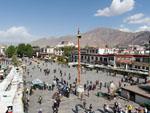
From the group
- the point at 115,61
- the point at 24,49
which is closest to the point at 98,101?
the point at 115,61

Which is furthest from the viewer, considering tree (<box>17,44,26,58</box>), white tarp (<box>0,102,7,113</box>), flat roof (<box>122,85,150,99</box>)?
tree (<box>17,44,26,58</box>)

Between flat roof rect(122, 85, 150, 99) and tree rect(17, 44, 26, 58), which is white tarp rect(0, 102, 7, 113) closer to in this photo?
flat roof rect(122, 85, 150, 99)

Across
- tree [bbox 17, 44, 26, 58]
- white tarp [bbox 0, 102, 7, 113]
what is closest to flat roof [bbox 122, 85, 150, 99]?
white tarp [bbox 0, 102, 7, 113]

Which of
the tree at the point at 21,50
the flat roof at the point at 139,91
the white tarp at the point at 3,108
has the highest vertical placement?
the tree at the point at 21,50

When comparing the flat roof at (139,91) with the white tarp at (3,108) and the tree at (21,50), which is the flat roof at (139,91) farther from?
the tree at (21,50)

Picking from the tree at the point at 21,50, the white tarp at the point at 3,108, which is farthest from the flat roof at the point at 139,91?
the tree at the point at 21,50

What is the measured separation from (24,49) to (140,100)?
141881 mm

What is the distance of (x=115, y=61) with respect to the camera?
90.1m

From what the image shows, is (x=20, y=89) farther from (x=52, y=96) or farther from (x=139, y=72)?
(x=139, y=72)

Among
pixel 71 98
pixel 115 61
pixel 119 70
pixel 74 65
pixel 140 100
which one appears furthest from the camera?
pixel 74 65

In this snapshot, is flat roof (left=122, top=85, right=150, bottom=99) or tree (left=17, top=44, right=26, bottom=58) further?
tree (left=17, top=44, right=26, bottom=58)

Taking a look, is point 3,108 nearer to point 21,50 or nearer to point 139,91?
point 139,91

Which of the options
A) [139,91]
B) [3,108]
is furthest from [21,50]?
[139,91]

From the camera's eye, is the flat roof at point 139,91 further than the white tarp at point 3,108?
Yes
